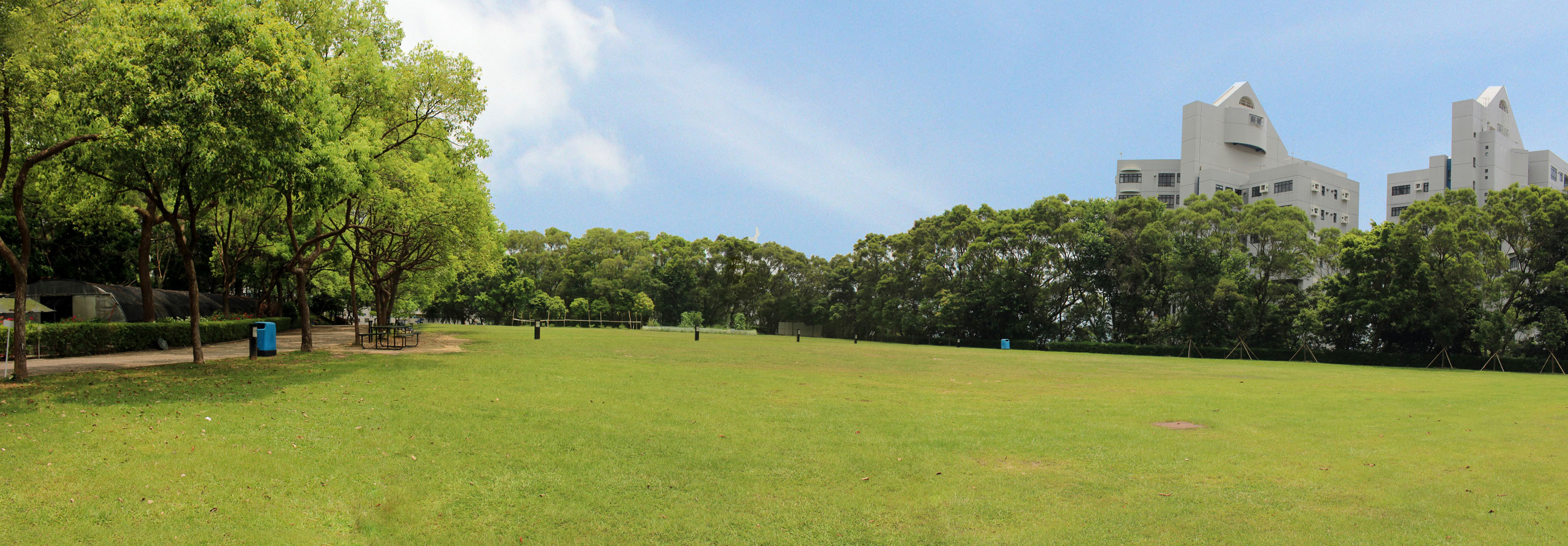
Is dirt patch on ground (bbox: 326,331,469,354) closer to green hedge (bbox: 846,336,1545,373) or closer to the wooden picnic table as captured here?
the wooden picnic table

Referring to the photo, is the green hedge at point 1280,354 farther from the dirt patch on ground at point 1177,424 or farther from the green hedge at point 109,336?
the green hedge at point 109,336

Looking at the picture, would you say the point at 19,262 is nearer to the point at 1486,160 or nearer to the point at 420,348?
the point at 420,348

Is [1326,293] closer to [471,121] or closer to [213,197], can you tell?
[471,121]

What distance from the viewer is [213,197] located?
14352mm

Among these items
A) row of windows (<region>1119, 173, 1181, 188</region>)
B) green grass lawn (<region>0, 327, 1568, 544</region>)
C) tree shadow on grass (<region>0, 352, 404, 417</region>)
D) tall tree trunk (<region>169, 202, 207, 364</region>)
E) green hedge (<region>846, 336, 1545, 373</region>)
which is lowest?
green hedge (<region>846, 336, 1545, 373</region>)

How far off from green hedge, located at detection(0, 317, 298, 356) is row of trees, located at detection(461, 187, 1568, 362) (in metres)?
41.8

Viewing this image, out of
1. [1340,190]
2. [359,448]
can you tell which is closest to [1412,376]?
[359,448]

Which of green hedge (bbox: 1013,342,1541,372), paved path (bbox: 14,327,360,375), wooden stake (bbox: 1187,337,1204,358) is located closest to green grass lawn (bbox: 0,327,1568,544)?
paved path (bbox: 14,327,360,375)

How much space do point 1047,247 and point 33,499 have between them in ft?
175

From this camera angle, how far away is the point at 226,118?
459 inches

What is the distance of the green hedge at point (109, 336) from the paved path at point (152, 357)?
0.72 ft

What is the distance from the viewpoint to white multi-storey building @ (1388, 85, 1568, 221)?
219 ft

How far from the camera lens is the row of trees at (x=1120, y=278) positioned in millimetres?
37156

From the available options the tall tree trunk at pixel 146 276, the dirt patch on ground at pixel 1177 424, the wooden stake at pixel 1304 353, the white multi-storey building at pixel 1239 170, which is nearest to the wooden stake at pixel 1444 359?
the wooden stake at pixel 1304 353
